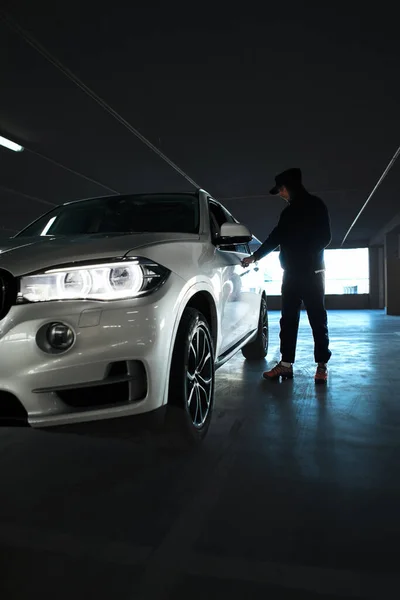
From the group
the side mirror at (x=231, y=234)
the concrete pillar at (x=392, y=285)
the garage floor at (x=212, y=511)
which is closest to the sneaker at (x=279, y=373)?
the garage floor at (x=212, y=511)

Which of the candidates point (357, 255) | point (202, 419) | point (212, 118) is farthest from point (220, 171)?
point (357, 255)

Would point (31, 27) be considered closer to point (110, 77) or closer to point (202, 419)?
point (110, 77)

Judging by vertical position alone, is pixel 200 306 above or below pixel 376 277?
below

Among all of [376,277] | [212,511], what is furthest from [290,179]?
[376,277]

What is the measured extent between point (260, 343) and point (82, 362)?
368 cm

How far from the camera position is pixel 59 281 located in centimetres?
176

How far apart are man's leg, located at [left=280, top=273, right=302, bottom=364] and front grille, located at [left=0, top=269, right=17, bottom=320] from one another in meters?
2.53

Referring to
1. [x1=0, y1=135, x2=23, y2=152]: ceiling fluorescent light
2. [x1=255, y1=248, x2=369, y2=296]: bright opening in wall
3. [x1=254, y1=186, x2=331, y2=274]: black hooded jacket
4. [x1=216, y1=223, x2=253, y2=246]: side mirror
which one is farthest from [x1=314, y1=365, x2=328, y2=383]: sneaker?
[x1=255, y1=248, x2=369, y2=296]: bright opening in wall

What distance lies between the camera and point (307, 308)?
3719mm

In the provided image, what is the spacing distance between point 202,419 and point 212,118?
5.72 meters

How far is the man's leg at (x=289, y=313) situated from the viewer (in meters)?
3.80

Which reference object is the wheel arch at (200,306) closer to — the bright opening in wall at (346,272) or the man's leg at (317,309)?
the man's leg at (317,309)

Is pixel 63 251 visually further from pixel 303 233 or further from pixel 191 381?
pixel 303 233

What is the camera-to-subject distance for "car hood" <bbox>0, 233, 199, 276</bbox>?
5.85 ft
